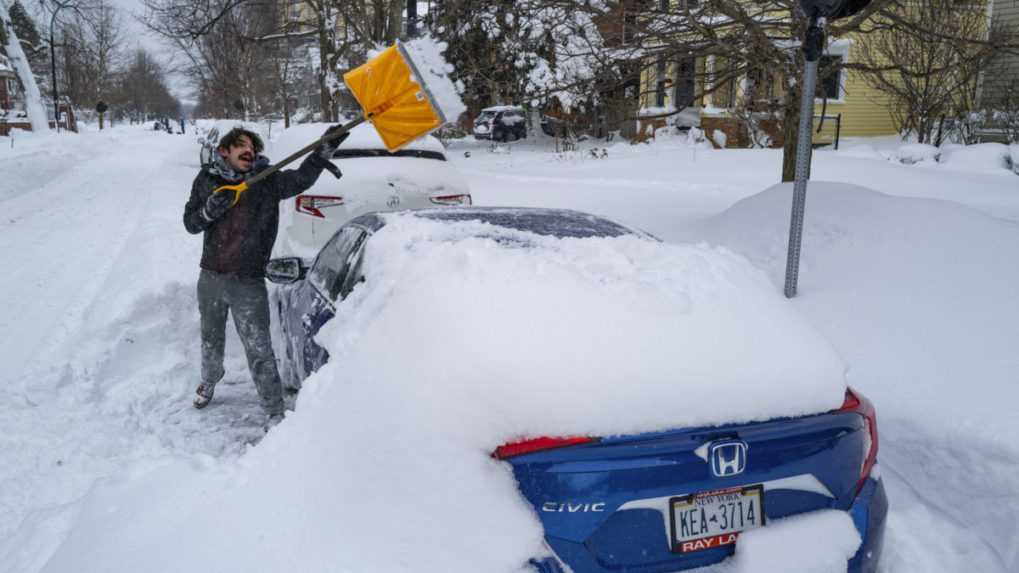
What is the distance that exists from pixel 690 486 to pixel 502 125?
2896 centimetres

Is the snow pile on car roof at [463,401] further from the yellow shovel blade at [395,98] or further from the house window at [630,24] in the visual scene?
the house window at [630,24]

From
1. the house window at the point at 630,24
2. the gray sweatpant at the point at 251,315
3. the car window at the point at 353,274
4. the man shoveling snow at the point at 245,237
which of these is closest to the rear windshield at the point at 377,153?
the house window at the point at 630,24

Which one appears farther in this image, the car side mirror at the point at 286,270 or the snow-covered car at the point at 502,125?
the snow-covered car at the point at 502,125

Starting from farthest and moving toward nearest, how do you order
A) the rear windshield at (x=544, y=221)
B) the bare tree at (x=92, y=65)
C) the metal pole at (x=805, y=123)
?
1. the bare tree at (x=92, y=65)
2. the metal pole at (x=805, y=123)
3. the rear windshield at (x=544, y=221)

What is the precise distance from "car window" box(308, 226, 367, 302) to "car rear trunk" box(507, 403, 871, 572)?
1.84 metres

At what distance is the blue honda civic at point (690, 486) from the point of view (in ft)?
6.58

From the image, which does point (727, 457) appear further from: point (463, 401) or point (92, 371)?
point (92, 371)

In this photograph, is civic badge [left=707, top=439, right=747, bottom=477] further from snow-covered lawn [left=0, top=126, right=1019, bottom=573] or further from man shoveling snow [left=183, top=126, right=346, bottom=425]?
man shoveling snow [left=183, top=126, right=346, bottom=425]

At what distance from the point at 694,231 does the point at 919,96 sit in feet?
42.1

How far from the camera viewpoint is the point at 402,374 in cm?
227

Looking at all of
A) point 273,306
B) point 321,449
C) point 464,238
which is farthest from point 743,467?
point 273,306

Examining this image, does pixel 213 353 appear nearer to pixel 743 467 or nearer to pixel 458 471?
pixel 458 471

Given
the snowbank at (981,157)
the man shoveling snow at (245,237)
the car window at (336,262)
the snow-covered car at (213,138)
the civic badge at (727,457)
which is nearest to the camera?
the civic badge at (727,457)

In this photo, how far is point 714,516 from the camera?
2.13 metres
